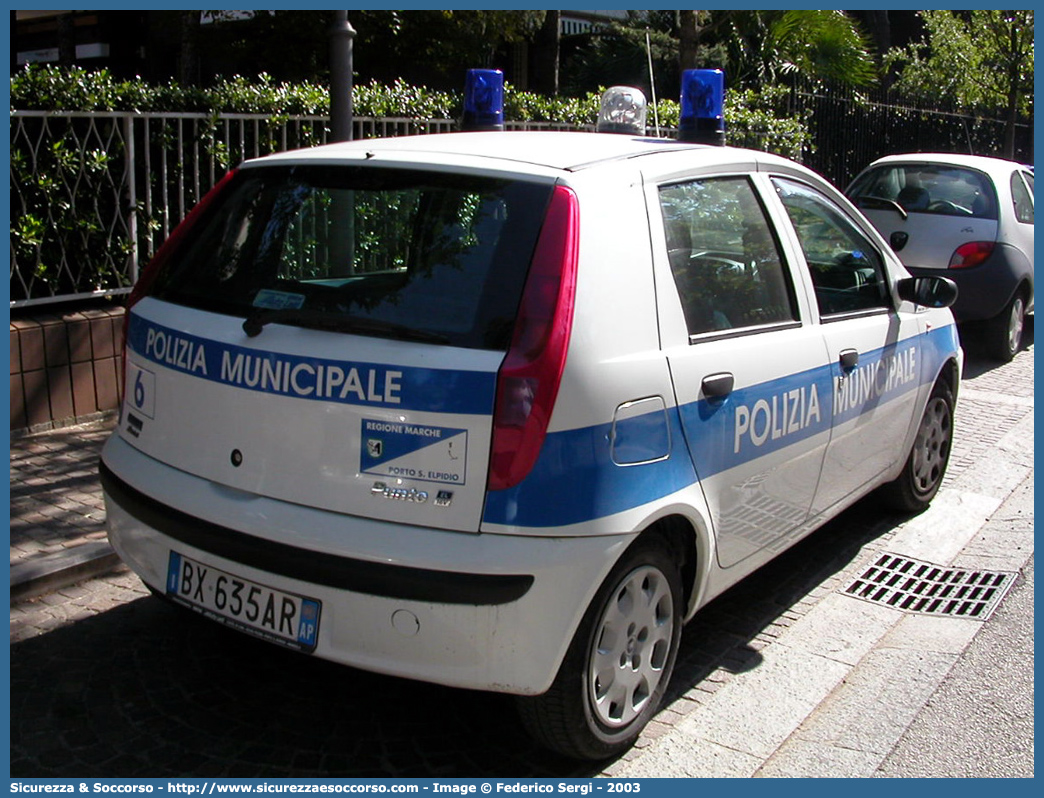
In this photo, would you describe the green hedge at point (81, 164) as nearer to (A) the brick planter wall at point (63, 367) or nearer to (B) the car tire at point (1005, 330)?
(A) the brick planter wall at point (63, 367)

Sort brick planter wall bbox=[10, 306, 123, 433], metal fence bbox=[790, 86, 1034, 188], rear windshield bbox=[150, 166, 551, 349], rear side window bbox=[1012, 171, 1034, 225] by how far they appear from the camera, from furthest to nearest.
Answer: metal fence bbox=[790, 86, 1034, 188]
rear side window bbox=[1012, 171, 1034, 225]
brick planter wall bbox=[10, 306, 123, 433]
rear windshield bbox=[150, 166, 551, 349]

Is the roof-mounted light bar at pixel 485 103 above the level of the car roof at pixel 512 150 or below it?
above

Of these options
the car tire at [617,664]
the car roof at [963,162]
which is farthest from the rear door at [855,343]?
the car roof at [963,162]

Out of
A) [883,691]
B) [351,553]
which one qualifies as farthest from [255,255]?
[883,691]

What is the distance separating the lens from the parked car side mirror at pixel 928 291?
488 cm

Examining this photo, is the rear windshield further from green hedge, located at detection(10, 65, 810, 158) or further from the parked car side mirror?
green hedge, located at detection(10, 65, 810, 158)

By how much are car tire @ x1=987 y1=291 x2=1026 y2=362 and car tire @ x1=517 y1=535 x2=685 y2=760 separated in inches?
285

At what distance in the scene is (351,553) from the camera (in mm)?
2922

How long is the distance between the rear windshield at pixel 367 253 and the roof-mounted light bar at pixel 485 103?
1540mm

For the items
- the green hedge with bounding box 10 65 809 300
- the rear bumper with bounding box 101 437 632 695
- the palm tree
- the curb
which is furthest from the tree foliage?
the rear bumper with bounding box 101 437 632 695

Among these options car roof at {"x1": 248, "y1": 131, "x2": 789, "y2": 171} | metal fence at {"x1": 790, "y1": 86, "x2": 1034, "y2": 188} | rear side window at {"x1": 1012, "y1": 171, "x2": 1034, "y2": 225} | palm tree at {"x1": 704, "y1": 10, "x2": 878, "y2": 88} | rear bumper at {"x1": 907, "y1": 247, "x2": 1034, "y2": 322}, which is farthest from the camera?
palm tree at {"x1": 704, "y1": 10, "x2": 878, "y2": 88}

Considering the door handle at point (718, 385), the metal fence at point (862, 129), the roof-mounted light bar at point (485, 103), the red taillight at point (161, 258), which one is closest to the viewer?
the door handle at point (718, 385)

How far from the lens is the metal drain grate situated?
467cm

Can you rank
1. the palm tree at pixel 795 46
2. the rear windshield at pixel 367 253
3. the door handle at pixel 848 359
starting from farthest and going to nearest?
the palm tree at pixel 795 46 < the door handle at pixel 848 359 < the rear windshield at pixel 367 253
